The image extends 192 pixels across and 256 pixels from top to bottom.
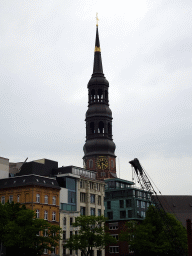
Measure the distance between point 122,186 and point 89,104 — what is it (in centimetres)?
4230

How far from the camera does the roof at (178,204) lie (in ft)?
621

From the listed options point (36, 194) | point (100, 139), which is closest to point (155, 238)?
point (36, 194)

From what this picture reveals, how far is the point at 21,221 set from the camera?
8000cm

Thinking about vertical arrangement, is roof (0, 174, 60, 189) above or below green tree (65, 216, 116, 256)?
above

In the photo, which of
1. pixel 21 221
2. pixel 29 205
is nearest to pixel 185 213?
pixel 29 205

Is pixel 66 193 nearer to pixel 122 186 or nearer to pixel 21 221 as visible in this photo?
pixel 21 221

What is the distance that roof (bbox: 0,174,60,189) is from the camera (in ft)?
326

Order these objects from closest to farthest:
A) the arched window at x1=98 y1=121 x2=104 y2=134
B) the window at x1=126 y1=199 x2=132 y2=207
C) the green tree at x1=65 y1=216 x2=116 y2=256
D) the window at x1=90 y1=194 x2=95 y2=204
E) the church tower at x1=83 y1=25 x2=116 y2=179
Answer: the green tree at x1=65 y1=216 x2=116 y2=256
the window at x1=90 y1=194 x2=95 y2=204
the window at x1=126 y1=199 x2=132 y2=207
the church tower at x1=83 y1=25 x2=116 y2=179
the arched window at x1=98 y1=121 x2=104 y2=134

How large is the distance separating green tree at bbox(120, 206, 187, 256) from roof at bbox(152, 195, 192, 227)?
3518 inches

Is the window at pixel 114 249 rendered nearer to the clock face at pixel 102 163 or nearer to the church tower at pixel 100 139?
the church tower at pixel 100 139

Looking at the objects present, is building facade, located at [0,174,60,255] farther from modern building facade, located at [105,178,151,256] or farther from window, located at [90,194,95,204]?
modern building facade, located at [105,178,151,256]

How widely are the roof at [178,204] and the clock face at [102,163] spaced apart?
3131 cm

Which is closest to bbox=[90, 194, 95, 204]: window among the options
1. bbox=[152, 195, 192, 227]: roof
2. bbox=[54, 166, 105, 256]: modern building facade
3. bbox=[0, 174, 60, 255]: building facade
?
bbox=[54, 166, 105, 256]: modern building facade

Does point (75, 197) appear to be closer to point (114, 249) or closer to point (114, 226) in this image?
point (114, 226)
